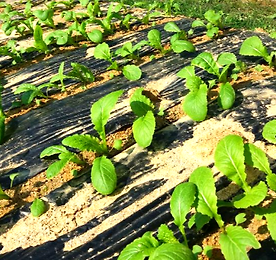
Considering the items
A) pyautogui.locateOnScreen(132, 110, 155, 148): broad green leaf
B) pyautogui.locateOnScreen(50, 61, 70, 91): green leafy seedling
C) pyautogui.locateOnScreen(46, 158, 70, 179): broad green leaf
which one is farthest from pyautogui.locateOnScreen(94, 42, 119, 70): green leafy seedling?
pyautogui.locateOnScreen(46, 158, 70, 179): broad green leaf

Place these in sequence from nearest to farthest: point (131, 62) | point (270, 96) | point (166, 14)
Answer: point (270, 96)
point (131, 62)
point (166, 14)

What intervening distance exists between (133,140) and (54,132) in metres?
0.64

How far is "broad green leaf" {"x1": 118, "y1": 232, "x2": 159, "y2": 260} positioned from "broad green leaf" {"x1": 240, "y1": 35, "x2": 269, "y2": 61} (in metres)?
1.90

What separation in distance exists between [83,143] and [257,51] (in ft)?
5.25

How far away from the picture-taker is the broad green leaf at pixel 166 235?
1.85 metres

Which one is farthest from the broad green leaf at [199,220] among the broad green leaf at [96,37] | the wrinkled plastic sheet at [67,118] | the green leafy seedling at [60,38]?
the green leafy seedling at [60,38]

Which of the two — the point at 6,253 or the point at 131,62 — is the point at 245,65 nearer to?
the point at 131,62

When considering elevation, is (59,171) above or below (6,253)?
above

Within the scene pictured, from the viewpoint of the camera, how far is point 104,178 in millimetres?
2227

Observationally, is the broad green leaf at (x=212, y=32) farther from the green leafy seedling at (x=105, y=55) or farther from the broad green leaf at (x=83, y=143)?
the broad green leaf at (x=83, y=143)

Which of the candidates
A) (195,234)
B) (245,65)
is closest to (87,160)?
(195,234)

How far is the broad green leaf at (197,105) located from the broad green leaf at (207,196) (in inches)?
27.7

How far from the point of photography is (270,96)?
277 centimetres

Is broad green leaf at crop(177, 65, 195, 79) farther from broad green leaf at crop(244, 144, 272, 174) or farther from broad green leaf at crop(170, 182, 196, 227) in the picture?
broad green leaf at crop(170, 182, 196, 227)
